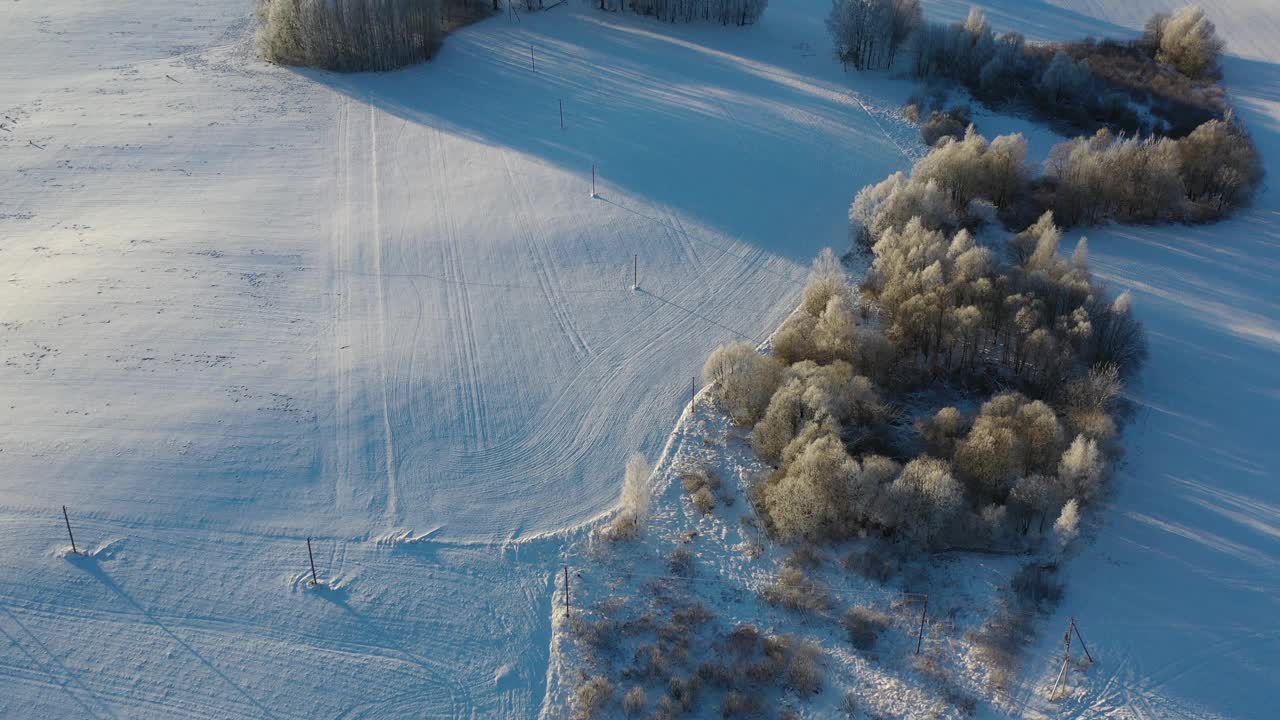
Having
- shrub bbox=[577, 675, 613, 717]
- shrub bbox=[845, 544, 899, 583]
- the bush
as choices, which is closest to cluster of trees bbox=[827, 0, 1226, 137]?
the bush

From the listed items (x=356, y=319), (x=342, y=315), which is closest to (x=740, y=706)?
(x=356, y=319)

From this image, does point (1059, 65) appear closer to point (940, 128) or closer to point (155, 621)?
point (940, 128)

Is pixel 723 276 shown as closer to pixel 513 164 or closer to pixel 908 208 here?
pixel 908 208

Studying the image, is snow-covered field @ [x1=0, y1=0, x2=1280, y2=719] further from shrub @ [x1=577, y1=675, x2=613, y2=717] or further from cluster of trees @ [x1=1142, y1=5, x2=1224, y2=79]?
cluster of trees @ [x1=1142, y1=5, x2=1224, y2=79]

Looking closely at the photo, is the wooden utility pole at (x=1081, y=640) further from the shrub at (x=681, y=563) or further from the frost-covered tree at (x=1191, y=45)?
the frost-covered tree at (x=1191, y=45)

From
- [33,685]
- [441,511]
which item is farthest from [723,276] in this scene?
[33,685]
